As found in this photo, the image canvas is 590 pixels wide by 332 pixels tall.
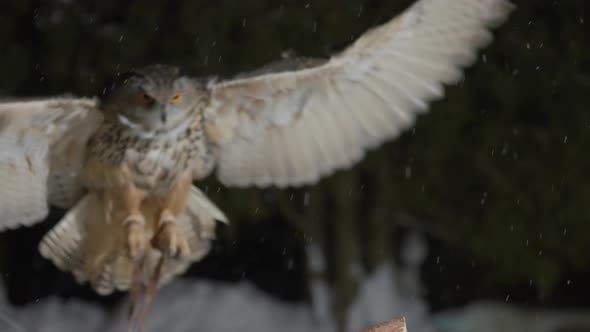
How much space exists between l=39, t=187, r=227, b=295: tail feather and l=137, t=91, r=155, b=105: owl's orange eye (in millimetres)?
327

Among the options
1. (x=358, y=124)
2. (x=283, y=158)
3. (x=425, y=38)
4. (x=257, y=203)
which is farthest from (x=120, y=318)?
(x=425, y=38)

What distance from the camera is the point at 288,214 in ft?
9.86

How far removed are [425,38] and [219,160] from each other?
1.92ft

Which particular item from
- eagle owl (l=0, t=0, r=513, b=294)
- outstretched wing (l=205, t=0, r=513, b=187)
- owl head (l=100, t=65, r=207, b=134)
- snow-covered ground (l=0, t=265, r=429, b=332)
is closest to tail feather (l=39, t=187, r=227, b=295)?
eagle owl (l=0, t=0, r=513, b=294)

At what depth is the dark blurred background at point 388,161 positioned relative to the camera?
2.40 metres

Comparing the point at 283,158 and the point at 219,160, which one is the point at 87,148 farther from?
the point at 283,158

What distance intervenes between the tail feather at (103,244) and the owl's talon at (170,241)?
0.10 metres

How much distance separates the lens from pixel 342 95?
189cm

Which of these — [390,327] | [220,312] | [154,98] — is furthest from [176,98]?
[220,312]

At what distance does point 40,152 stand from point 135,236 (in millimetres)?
287

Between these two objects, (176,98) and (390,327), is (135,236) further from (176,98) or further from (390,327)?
(390,327)

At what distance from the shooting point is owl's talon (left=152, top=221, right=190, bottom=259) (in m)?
1.78

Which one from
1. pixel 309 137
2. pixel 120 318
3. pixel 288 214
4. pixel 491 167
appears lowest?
pixel 120 318

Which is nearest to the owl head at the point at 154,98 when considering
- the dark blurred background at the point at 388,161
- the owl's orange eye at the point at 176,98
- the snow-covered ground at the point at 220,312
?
the owl's orange eye at the point at 176,98
